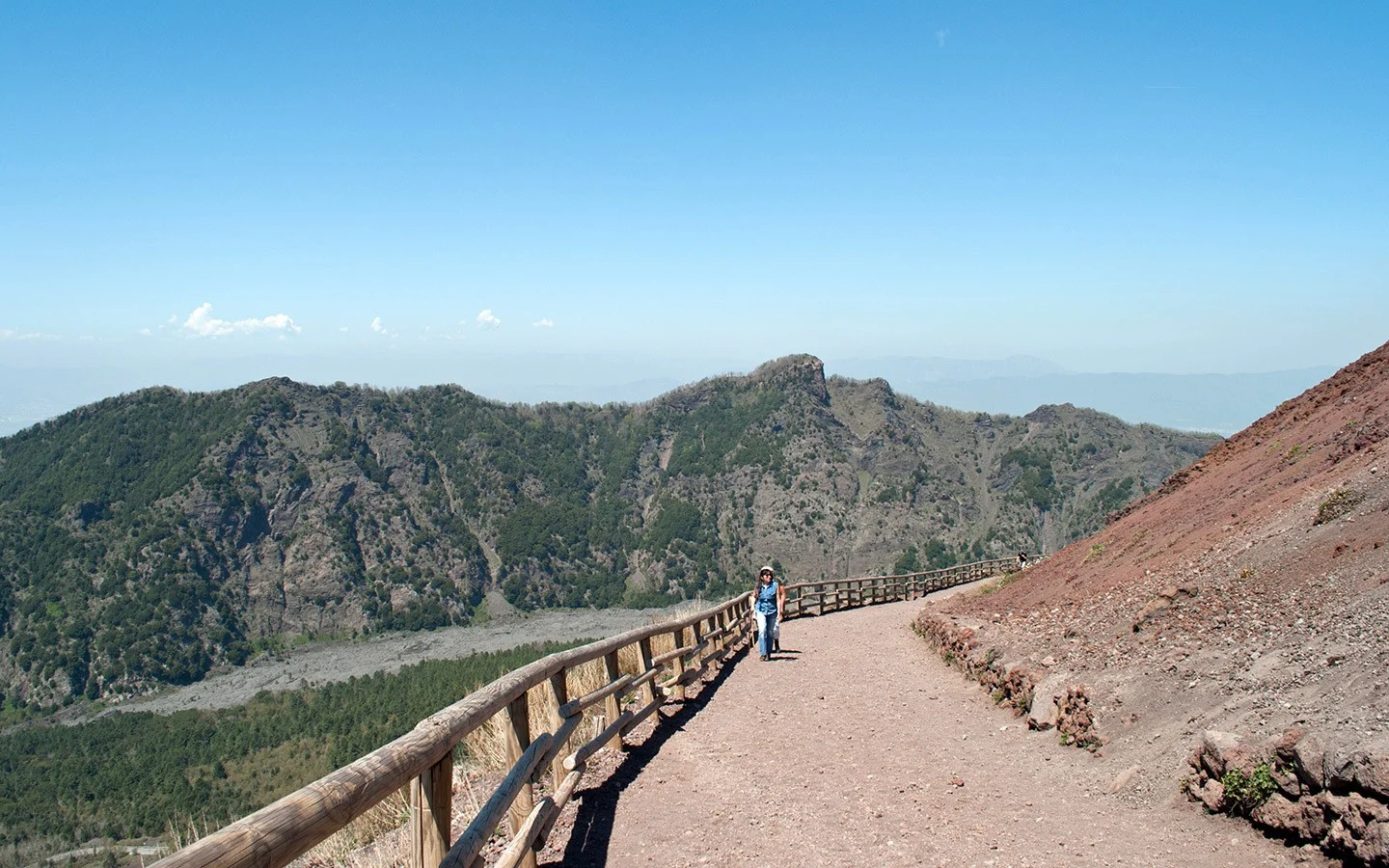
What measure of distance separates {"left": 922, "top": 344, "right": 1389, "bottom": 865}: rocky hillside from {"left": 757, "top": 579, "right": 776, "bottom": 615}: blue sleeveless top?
310cm

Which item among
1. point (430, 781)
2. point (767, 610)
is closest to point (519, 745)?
point (430, 781)

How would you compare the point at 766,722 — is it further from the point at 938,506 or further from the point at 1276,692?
the point at 938,506

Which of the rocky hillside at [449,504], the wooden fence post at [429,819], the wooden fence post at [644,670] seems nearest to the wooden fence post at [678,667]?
the wooden fence post at [644,670]

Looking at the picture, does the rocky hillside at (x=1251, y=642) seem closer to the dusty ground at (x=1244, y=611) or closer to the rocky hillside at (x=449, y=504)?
the dusty ground at (x=1244, y=611)

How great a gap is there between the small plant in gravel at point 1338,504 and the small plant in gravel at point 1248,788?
5679 millimetres

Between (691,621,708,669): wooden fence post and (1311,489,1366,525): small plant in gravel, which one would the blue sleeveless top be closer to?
(691,621,708,669): wooden fence post

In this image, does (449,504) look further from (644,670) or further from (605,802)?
(605,802)

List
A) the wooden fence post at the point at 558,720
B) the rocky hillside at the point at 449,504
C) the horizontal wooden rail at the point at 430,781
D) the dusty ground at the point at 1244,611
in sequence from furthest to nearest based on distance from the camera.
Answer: the rocky hillside at the point at 449,504
the dusty ground at the point at 1244,611
the wooden fence post at the point at 558,720
the horizontal wooden rail at the point at 430,781

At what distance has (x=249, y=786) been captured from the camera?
64.1 metres

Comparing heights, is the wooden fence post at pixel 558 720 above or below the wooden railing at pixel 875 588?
above

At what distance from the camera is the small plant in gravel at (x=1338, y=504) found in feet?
33.4

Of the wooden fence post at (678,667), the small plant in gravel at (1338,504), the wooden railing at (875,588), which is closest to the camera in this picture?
the small plant in gravel at (1338,504)

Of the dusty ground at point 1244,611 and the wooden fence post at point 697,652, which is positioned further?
the wooden fence post at point 697,652

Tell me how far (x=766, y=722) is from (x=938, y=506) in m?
129
